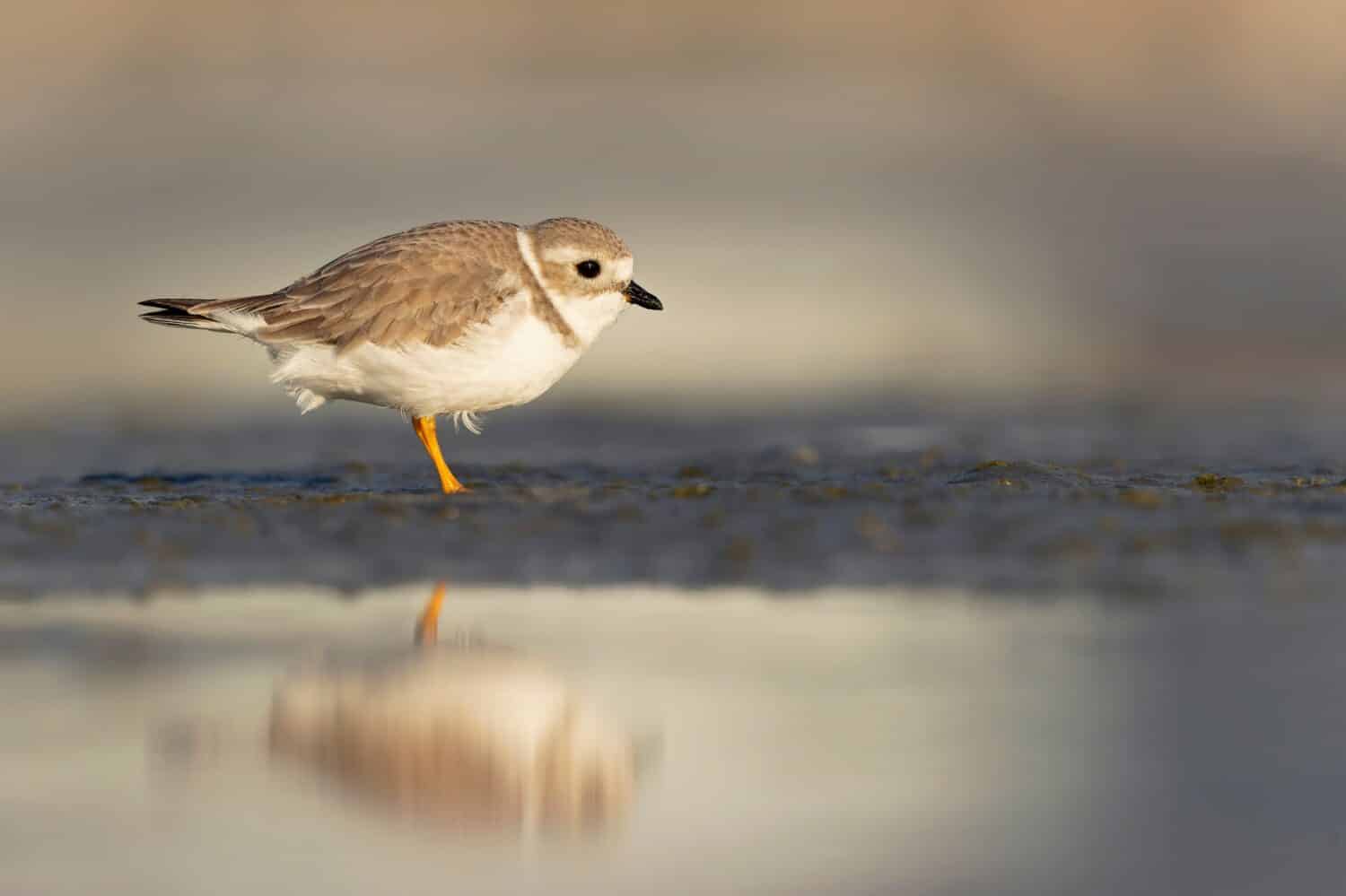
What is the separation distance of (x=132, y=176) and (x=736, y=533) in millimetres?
10094

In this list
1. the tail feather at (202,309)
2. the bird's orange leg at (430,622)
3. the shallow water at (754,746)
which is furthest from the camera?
the tail feather at (202,309)

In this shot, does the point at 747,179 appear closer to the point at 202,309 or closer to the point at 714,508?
the point at 202,309

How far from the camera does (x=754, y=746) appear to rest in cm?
491

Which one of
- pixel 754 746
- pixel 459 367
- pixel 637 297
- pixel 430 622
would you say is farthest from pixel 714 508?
pixel 754 746

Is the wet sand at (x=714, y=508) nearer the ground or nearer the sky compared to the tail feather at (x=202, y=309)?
nearer the ground

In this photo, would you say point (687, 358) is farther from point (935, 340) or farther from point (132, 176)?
point (132, 176)

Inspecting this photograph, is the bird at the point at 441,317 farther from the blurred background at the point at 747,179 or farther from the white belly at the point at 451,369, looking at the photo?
the blurred background at the point at 747,179

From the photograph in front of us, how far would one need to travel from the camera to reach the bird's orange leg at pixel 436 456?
877 cm

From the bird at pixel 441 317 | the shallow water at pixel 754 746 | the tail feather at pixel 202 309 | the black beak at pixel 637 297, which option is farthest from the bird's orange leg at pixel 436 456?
the shallow water at pixel 754 746

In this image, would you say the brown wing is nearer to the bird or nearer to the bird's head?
the bird

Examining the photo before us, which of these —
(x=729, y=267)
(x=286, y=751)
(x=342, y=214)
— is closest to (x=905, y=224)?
(x=729, y=267)

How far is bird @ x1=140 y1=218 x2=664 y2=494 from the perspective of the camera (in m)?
8.68

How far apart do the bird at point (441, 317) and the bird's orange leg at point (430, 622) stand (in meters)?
2.09

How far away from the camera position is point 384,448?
10.5 meters
